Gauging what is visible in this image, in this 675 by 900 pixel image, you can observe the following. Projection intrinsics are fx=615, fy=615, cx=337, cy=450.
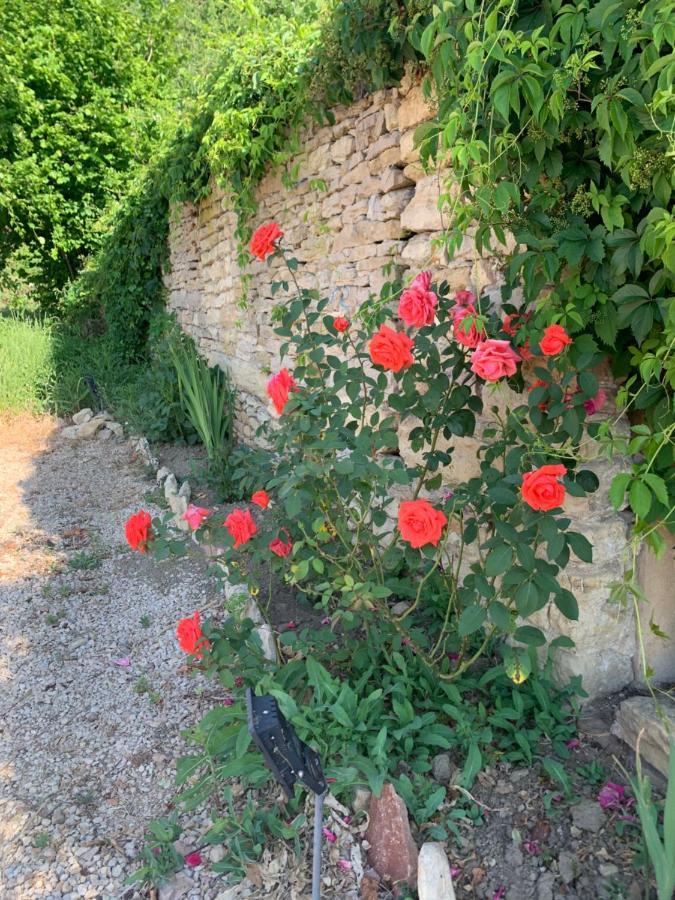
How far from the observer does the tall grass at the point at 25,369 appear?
7023mm

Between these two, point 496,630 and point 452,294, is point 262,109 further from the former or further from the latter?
point 496,630

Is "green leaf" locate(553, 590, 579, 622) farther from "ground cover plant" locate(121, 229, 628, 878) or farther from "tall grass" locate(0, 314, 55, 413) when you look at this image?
"tall grass" locate(0, 314, 55, 413)

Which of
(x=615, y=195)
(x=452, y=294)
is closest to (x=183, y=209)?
(x=452, y=294)

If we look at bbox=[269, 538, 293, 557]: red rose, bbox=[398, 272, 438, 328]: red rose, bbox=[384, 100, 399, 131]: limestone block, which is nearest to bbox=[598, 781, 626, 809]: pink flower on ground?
bbox=[269, 538, 293, 557]: red rose

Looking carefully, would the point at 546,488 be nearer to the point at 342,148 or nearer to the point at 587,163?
the point at 587,163

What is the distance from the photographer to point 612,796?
168 cm

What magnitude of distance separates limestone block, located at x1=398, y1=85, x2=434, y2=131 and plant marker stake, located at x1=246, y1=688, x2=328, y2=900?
6.92 feet

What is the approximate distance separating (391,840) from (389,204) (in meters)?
2.32

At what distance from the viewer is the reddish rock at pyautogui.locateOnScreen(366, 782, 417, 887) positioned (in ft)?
5.17

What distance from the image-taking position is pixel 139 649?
290 centimetres

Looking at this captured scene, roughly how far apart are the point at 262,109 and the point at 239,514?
2761mm

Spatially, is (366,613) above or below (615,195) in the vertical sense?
below

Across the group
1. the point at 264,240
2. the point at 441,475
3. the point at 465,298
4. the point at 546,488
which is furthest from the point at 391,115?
the point at 546,488

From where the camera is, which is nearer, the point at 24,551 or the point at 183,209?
the point at 24,551
